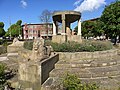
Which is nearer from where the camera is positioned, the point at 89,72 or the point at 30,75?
the point at 30,75

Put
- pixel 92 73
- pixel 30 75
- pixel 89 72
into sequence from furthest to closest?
1. pixel 89 72
2. pixel 92 73
3. pixel 30 75

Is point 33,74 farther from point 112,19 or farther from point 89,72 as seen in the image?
point 112,19

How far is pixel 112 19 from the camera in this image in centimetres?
3070

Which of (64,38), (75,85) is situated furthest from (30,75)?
(64,38)

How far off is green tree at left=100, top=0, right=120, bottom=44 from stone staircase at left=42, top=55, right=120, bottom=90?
21.7 metres

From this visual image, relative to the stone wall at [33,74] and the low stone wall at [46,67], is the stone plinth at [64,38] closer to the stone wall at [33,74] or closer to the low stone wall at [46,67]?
the low stone wall at [46,67]

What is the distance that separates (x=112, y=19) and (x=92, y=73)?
79.6 feet

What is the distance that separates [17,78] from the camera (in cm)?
855

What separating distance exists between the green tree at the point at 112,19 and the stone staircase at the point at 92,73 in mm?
21688

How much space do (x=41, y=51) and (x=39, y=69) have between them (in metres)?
1.86

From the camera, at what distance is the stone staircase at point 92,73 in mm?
7406

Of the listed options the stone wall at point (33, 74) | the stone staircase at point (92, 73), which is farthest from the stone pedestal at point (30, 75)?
the stone staircase at point (92, 73)

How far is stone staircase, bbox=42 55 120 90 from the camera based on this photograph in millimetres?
7406

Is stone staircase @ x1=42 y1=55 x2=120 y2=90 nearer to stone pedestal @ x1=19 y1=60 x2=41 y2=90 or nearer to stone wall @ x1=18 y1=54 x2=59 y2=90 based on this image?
stone wall @ x1=18 y1=54 x2=59 y2=90
